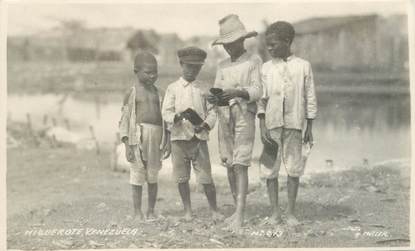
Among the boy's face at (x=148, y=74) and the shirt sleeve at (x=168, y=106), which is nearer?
the shirt sleeve at (x=168, y=106)

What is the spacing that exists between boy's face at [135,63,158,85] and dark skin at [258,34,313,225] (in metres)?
A: 0.83

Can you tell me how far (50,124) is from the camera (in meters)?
5.50

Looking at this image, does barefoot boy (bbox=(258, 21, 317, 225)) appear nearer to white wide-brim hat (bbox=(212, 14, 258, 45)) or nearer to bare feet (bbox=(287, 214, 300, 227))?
bare feet (bbox=(287, 214, 300, 227))

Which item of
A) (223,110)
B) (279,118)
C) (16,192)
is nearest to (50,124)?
(16,192)

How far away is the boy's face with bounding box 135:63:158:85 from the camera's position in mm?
5102

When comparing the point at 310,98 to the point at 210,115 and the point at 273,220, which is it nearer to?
the point at 210,115

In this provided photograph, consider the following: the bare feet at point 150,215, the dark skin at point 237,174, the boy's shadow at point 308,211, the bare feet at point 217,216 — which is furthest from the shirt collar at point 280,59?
the bare feet at point 150,215

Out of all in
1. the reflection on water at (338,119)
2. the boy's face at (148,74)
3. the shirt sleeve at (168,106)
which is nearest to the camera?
the shirt sleeve at (168,106)

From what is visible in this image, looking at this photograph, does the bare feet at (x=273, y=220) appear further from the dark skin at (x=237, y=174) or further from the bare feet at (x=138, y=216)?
the bare feet at (x=138, y=216)

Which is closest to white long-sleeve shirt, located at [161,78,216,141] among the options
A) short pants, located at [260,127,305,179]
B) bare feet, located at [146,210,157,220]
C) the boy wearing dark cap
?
the boy wearing dark cap

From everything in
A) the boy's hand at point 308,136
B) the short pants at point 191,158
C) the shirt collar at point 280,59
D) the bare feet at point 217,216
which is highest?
the shirt collar at point 280,59

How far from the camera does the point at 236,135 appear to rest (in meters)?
4.96

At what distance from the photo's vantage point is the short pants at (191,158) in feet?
16.5

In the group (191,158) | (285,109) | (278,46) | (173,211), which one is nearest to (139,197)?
(173,211)
